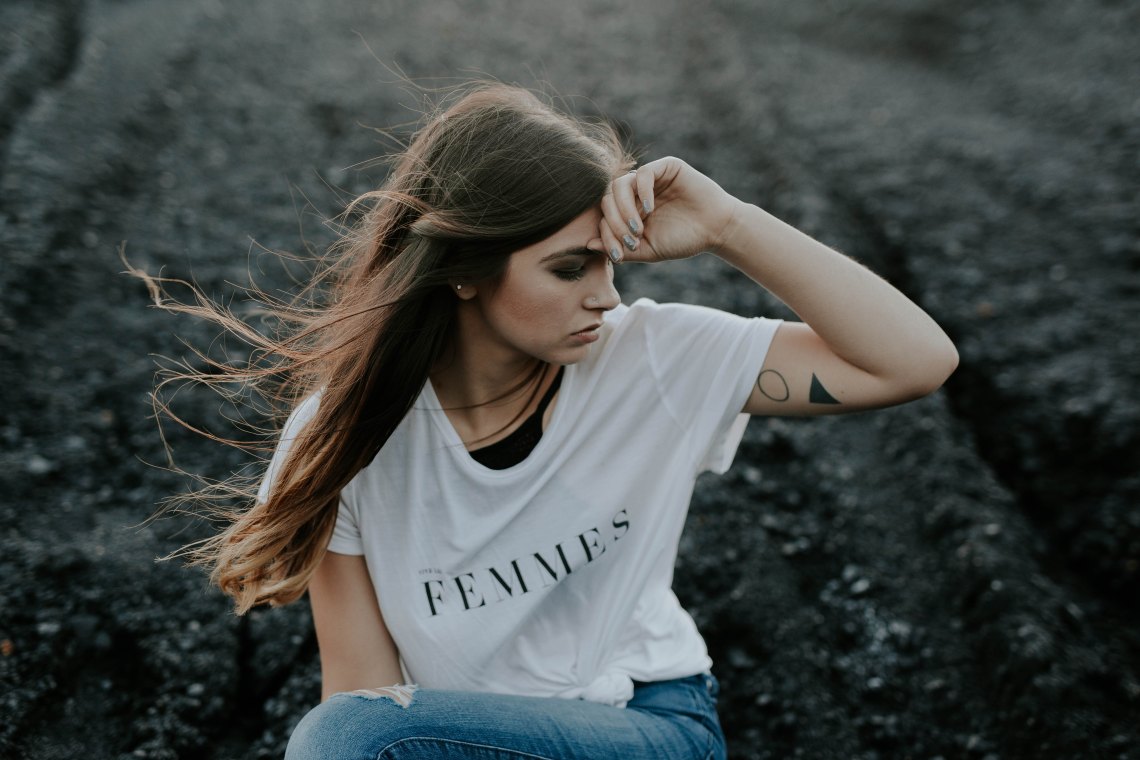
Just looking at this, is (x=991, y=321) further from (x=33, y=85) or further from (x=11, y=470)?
(x=33, y=85)

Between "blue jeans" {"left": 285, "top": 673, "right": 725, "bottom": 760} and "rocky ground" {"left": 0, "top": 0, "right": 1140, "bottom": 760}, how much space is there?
1.11 m

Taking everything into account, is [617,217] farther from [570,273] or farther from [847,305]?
[847,305]

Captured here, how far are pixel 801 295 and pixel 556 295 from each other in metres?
0.64

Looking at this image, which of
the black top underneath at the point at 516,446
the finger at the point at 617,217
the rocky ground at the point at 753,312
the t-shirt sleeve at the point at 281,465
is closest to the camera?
the finger at the point at 617,217

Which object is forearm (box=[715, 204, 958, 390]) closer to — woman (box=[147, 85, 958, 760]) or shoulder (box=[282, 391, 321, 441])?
woman (box=[147, 85, 958, 760])

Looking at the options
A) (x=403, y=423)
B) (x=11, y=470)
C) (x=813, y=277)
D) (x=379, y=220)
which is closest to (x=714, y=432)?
(x=813, y=277)

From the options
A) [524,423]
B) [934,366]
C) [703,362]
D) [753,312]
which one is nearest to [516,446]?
[524,423]

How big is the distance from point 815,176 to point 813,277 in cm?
475

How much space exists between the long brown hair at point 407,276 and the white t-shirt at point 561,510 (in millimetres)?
123

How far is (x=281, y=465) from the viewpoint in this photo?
2.40 metres

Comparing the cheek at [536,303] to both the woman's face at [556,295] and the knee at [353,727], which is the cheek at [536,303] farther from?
the knee at [353,727]

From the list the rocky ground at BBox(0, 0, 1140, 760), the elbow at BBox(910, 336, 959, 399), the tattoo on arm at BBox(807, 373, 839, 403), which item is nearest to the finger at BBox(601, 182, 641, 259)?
the tattoo on arm at BBox(807, 373, 839, 403)

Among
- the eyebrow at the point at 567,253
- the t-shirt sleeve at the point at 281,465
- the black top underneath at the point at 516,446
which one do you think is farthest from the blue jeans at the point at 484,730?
the eyebrow at the point at 567,253

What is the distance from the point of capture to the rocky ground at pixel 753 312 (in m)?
3.40
